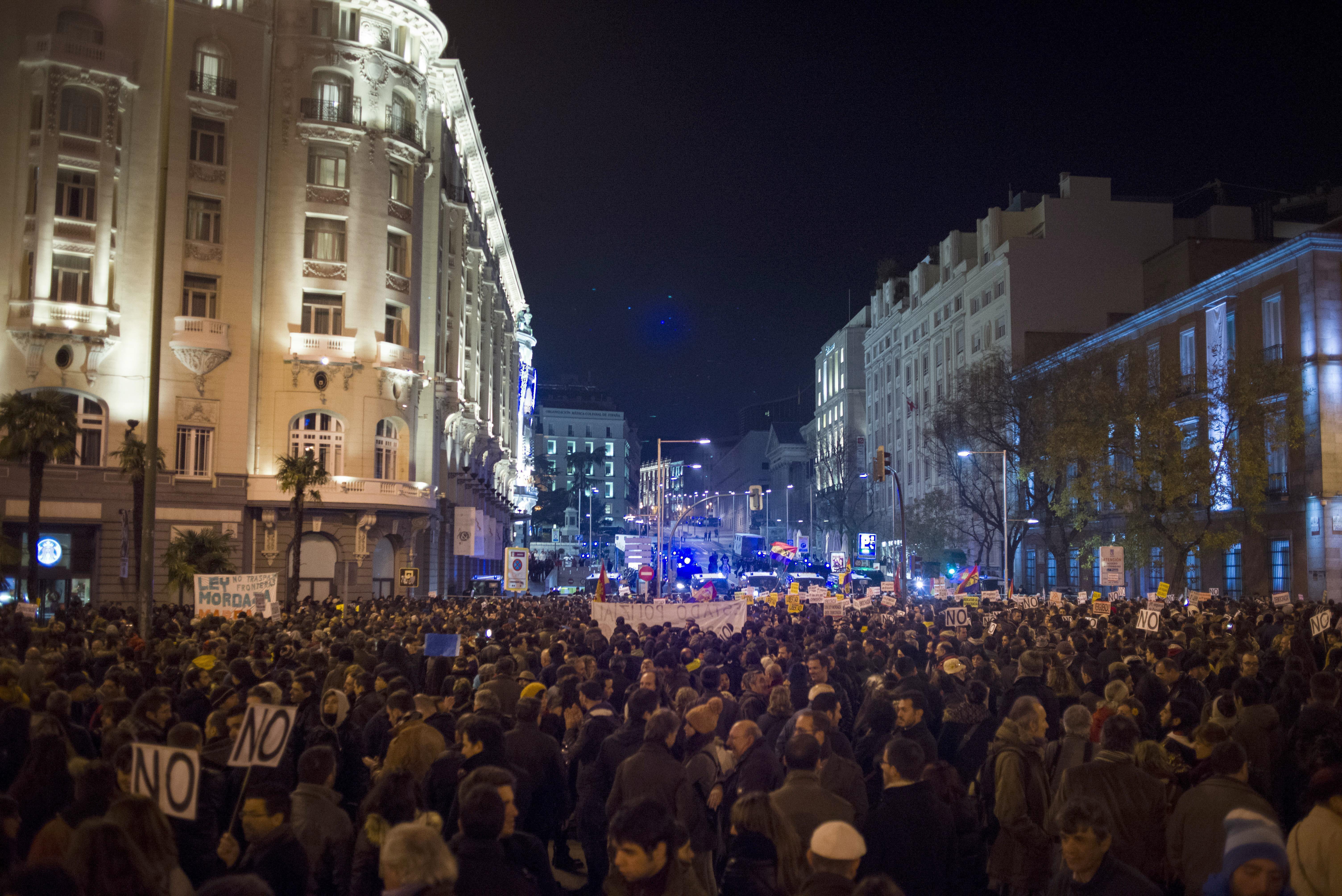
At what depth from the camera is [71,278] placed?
1756 inches

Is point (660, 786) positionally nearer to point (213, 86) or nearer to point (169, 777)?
point (169, 777)

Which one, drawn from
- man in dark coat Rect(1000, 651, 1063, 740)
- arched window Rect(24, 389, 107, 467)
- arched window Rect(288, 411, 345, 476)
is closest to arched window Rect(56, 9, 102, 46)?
arched window Rect(24, 389, 107, 467)

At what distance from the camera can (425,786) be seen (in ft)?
23.4

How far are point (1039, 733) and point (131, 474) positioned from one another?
39434 millimetres

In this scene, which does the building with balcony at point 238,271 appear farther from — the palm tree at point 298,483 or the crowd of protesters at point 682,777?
the crowd of protesters at point 682,777

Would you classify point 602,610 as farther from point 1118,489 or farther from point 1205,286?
point 1205,286

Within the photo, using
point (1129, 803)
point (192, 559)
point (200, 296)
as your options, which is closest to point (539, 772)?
point (1129, 803)

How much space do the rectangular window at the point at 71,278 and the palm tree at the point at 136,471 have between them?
570cm

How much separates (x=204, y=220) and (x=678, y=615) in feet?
109

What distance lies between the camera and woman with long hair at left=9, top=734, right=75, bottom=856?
20.5ft

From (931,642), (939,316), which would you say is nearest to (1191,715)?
(931,642)

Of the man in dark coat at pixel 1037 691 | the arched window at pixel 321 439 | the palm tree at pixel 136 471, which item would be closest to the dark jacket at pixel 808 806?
the man in dark coat at pixel 1037 691

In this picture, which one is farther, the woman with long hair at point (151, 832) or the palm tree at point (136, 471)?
the palm tree at point (136, 471)

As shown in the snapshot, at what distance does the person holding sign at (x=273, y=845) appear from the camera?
5.46 metres
